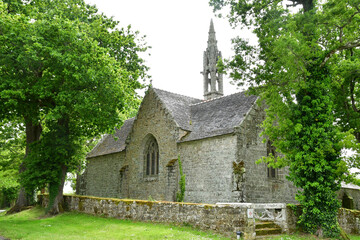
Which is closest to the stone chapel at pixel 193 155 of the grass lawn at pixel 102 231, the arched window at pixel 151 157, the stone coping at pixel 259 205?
the arched window at pixel 151 157

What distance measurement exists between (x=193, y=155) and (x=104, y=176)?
458 inches

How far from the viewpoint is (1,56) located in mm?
18250

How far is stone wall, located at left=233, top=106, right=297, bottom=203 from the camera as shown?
19.7 metres

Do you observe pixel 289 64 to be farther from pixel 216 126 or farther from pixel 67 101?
pixel 67 101

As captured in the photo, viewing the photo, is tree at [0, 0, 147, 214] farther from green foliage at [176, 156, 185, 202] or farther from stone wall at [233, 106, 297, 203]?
stone wall at [233, 106, 297, 203]

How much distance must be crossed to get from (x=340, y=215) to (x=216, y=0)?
13503 millimetres

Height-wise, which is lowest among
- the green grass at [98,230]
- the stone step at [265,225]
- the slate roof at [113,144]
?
the green grass at [98,230]

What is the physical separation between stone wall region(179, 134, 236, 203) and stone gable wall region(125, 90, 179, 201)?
1.22 meters

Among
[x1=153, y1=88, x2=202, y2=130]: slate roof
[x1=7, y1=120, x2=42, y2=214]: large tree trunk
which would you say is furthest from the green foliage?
[x1=7, y1=120, x2=42, y2=214]: large tree trunk

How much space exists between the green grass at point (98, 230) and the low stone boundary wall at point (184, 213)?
42 cm

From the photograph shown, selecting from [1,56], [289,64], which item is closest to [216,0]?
[289,64]

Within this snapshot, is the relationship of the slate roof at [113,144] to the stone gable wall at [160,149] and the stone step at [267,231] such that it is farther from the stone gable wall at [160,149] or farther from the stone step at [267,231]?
the stone step at [267,231]

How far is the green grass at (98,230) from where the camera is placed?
12.6 meters

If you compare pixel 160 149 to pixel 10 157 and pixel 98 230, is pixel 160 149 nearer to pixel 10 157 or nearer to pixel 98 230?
pixel 98 230
